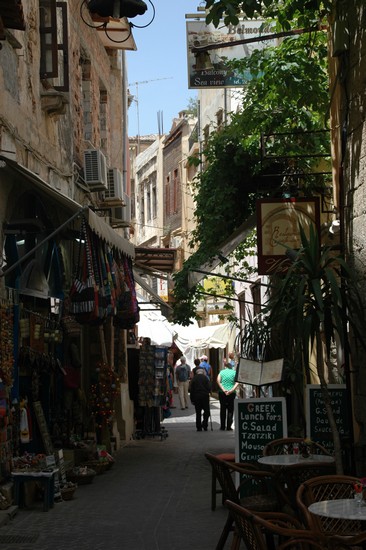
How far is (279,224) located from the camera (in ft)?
45.3

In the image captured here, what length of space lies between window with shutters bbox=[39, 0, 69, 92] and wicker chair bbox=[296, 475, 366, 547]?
31.5ft

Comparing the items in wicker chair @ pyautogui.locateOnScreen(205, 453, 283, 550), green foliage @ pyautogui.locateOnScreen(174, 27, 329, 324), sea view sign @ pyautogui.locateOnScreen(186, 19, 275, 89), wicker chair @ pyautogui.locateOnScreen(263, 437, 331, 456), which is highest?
sea view sign @ pyautogui.locateOnScreen(186, 19, 275, 89)

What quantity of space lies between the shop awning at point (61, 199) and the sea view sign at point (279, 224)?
2.18 metres

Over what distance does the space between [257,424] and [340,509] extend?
16.9 feet

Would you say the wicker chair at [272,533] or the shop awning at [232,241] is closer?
the wicker chair at [272,533]

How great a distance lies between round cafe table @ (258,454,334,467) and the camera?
9728mm

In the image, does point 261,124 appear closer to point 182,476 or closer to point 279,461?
point 182,476

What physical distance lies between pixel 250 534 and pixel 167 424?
23504mm

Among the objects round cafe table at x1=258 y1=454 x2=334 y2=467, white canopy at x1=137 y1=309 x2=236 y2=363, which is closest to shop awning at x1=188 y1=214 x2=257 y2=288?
round cafe table at x1=258 y1=454 x2=334 y2=467

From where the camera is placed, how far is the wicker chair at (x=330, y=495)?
23.6 feet

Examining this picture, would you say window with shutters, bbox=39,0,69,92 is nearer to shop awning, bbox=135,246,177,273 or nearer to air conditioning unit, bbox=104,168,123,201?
air conditioning unit, bbox=104,168,123,201

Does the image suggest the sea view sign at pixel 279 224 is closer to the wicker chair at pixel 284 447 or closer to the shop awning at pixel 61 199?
the shop awning at pixel 61 199

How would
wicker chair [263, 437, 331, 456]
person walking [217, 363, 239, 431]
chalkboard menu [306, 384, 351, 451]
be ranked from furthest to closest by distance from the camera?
1. person walking [217, 363, 239, 431]
2. chalkboard menu [306, 384, 351, 451]
3. wicker chair [263, 437, 331, 456]

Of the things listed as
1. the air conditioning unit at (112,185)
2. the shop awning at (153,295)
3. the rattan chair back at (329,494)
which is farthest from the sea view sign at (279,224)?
the shop awning at (153,295)
